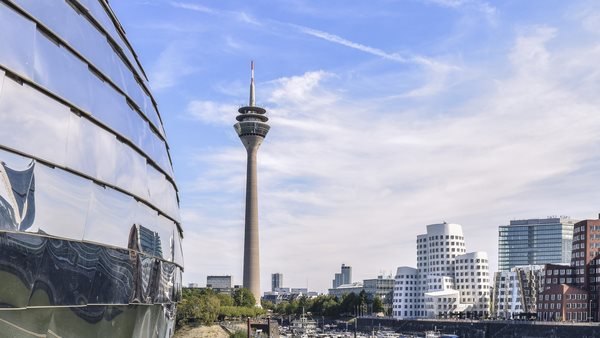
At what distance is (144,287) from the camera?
14.9 m

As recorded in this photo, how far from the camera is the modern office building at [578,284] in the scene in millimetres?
145875

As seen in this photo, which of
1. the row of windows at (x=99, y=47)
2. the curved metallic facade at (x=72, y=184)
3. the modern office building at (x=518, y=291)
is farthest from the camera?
the modern office building at (x=518, y=291)

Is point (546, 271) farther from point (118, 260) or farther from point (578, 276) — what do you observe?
point (118, 260)

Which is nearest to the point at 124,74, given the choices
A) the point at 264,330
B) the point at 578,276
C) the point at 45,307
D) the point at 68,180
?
the point at 68,180

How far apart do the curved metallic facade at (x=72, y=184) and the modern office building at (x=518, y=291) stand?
164 metres

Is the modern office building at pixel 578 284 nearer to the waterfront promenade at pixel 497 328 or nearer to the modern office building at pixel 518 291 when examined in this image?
the modern office building at pixel 518 291

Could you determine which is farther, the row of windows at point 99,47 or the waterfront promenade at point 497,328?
the waterfront promenade at point 497,328

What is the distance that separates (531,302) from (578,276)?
24789 mm

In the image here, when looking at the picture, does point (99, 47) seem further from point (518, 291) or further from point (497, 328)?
point (518, 291)

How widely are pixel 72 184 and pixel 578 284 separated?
156 m

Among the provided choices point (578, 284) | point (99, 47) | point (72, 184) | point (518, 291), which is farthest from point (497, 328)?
point (72, 184)

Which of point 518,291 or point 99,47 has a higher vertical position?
point 99,47

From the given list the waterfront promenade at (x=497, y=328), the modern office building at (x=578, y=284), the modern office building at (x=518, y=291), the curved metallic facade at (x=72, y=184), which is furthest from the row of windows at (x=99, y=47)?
the modern office building at (x=518, y=291)

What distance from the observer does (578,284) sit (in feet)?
498
